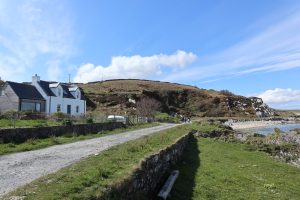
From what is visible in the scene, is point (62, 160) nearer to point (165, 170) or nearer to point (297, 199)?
point (165, 170)

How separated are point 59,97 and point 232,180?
3955 centimetres

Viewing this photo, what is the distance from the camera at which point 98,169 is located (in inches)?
412

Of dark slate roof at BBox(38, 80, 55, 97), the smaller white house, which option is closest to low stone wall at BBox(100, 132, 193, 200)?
the smaller white house

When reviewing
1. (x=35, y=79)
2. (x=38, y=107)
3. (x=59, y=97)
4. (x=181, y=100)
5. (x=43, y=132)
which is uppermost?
(x=181, y=100)

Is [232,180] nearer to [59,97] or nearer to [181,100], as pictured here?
[59,97]

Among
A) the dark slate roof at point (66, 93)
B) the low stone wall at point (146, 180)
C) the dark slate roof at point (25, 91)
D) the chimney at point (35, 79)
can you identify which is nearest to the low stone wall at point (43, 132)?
the low stone wall at point (146, 180)

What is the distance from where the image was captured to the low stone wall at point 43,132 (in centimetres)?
1852

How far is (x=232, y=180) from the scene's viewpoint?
15.6m

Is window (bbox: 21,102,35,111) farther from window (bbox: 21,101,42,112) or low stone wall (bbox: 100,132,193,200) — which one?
low stone wall (bbox: 100,132,193,200)

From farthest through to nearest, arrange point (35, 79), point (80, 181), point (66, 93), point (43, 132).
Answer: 1. point (66, 93)
2. point (35, 79)
3. point (43, 132)
4. point (80, 181)

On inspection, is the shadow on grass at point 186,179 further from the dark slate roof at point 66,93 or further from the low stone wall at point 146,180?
the dark slate roof at point 66,93

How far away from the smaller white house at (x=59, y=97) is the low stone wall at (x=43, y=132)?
20.4 m

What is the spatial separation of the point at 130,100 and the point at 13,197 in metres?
88.4

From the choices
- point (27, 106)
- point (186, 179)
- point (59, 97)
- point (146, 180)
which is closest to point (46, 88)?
point (59, 97)
